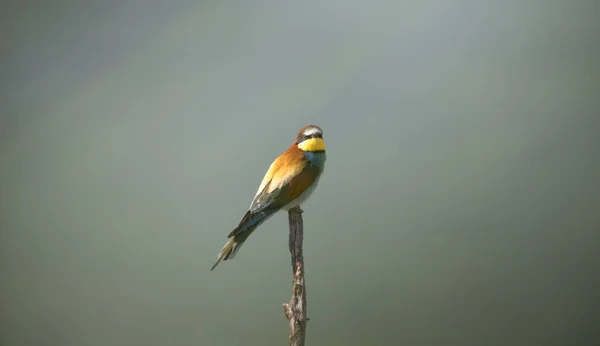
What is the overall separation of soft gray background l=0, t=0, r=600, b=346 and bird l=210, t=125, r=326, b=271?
1.24ft

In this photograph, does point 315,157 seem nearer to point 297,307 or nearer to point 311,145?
point 311,145

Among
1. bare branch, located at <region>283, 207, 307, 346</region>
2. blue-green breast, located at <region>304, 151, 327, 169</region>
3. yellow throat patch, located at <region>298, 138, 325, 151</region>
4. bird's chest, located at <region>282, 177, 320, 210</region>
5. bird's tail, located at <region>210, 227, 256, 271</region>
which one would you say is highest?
yellow throat patch, located at <region>298, 138, 325, 151</region>

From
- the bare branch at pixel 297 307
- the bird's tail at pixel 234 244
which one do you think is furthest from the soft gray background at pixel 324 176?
the bare branch at pixel 297 307

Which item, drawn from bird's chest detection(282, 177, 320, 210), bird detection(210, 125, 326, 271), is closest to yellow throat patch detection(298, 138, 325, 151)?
bird detection(210, 125, 326, 271)

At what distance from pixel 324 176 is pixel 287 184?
46 cm

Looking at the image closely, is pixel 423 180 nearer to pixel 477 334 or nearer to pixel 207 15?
pixel 477 334

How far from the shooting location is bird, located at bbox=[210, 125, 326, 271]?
203 cm

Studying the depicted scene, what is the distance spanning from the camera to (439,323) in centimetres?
240

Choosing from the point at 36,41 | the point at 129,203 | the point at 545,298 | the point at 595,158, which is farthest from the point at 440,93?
the point at 36,41

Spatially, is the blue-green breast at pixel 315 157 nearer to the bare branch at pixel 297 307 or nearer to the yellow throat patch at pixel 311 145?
the yellow throat patch at pixel 311 145

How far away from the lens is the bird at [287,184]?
6.65ft

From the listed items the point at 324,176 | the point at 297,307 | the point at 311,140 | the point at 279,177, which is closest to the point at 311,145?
the point at 311,140

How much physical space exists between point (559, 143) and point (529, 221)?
36cm

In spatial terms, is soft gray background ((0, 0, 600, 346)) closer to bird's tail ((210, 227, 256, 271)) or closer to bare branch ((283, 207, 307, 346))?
bird's tail ((210, 227, 256, 271))
